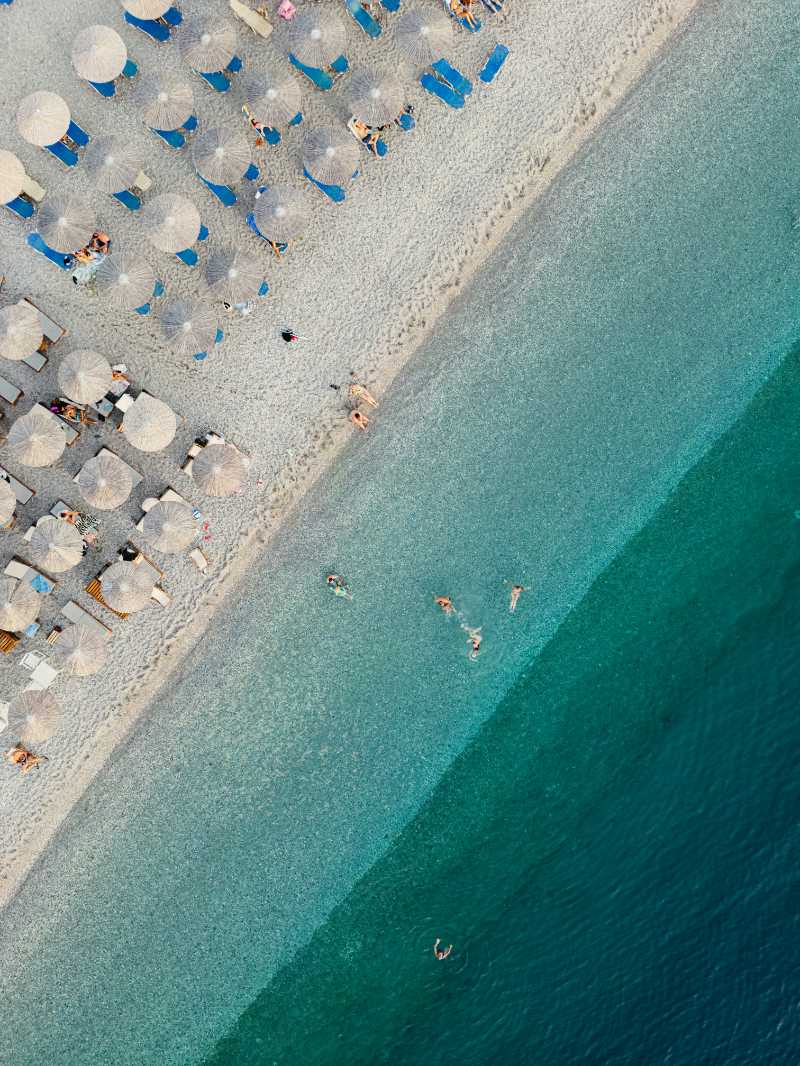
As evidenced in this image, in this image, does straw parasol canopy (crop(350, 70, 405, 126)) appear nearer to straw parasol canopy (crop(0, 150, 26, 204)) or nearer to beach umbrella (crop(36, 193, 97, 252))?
beach umbrella (crop(36, 193, 97, 252))

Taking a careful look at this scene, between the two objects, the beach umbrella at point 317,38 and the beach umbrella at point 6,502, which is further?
the beach umbrella at point 6,502

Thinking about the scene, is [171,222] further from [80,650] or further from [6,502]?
[80,650]

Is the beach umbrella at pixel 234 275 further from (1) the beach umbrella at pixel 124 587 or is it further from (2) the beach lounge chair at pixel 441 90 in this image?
(1) the beach umbrella at pixel 124 587

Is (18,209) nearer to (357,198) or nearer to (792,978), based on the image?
(357,198)

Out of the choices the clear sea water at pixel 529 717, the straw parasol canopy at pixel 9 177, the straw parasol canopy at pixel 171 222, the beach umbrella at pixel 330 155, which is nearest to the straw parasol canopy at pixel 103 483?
the clear sea water at pixel 529 717

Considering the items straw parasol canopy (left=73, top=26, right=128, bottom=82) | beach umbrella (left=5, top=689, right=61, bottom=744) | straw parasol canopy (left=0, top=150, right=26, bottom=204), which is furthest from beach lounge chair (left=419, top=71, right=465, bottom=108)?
beach umbrella (left=5, top=689, right=61, bottom=744)

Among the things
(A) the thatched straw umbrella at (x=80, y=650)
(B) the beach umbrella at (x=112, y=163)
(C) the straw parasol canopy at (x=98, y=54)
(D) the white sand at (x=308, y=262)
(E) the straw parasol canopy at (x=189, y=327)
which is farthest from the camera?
(D) the white sand at (x=308, y=262)

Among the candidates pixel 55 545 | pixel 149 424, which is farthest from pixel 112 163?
pixel 55 545
